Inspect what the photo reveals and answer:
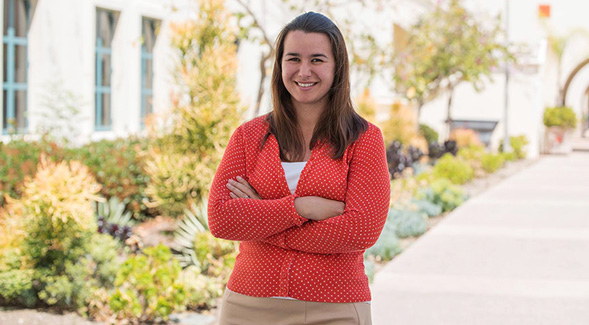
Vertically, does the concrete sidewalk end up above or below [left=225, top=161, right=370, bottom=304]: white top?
below

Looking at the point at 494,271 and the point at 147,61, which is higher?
the point at 147,61

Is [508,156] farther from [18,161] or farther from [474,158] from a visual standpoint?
[18,161]

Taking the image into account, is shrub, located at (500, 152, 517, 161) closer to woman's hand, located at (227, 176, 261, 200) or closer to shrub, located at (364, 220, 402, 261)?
shrub, located at (364, 220, 402, 261)

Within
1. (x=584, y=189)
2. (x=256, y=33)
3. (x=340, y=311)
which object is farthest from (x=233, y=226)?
(x=584, y=189)

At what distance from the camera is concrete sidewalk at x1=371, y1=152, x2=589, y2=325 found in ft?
17.1

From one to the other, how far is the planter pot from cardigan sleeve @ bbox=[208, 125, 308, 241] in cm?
2090

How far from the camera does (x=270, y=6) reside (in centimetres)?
1228

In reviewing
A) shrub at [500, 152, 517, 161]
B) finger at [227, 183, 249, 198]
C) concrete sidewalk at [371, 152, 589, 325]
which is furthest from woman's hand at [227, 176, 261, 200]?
shrub at [500, 152, 517, 161]

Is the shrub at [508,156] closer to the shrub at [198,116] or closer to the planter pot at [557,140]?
the planter pot at [557,140]

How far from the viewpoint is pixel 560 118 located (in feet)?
71.6

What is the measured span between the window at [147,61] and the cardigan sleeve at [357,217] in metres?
8.05

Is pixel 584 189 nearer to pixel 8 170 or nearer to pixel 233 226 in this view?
pixel 8 170

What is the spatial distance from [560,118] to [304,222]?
2103cm

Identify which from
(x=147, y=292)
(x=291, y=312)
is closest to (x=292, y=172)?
(x=291, y=312)
